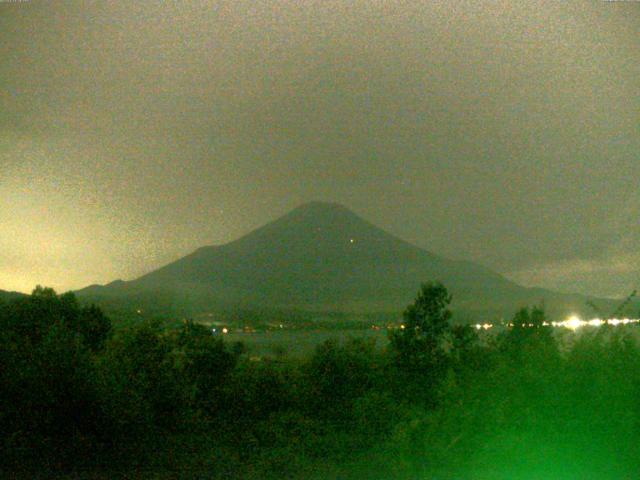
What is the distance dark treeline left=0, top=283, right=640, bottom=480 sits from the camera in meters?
7.61

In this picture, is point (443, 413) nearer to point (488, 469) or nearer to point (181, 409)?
point (488, 469)

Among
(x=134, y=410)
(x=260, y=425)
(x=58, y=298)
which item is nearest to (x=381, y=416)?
(x=260, y=425)

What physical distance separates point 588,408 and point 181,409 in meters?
6.55

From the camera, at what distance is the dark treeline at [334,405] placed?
761cm

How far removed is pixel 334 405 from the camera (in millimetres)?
13141

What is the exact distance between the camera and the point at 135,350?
12.7m

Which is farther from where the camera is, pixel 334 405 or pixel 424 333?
pixel 424 333

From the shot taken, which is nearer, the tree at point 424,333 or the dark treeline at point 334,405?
the dark treeline at point 334,405

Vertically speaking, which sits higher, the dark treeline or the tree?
the tree

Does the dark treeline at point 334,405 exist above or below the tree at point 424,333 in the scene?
below

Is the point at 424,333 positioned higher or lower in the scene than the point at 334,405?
higher

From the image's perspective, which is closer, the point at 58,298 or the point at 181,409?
the point at 181,409

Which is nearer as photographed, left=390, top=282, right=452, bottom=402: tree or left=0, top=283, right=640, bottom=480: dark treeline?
left=0, top=283, right=640, bottom=480: dark treeline

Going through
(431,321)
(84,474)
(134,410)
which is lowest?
(84,474)
